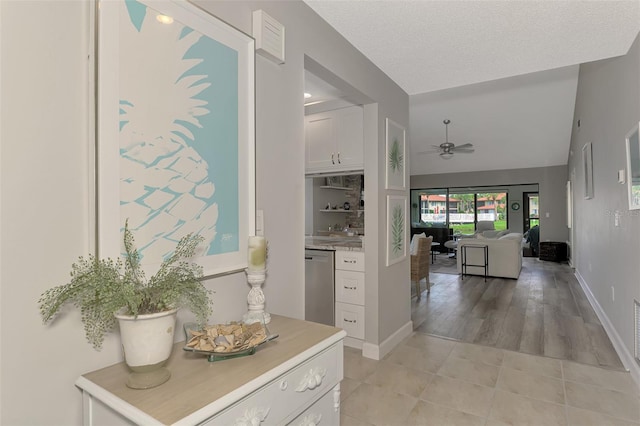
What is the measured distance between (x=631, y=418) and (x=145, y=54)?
3.13 meters

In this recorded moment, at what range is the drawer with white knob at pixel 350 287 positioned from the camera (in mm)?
3129

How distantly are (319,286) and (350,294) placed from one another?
351 millimetres

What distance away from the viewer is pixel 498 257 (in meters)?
6.45

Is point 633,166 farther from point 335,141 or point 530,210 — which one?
point 530,210

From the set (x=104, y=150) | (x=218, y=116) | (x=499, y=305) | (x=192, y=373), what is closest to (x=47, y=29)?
(x=104, y=150)

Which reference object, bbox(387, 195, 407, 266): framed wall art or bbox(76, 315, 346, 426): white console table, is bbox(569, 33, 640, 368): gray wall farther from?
bbox(76, 315, 346, 426): white console table

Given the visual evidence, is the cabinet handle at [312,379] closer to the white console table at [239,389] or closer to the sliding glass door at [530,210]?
the white console table at [239,389]

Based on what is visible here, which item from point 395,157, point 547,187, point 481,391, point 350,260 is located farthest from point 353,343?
point 547,187

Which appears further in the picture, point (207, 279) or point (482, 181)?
point (482, 181)

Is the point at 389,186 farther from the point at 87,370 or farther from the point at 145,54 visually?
the point at 87,370

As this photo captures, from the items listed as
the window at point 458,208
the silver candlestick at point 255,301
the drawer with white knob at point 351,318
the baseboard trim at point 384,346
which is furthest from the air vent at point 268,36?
the window at point 458,208

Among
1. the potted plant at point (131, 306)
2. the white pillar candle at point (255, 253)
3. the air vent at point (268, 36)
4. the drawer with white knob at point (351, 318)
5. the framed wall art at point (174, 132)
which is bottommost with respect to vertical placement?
the drawer with white knob at point (351, 318)

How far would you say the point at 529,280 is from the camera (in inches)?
246

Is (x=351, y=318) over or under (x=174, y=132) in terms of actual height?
under
